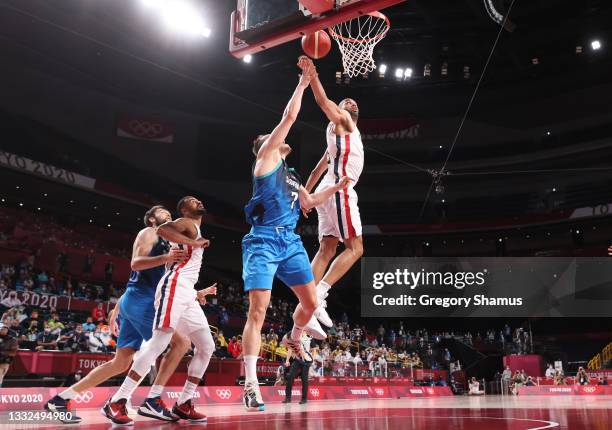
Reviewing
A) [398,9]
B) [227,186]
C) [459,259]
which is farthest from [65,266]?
[459,259]

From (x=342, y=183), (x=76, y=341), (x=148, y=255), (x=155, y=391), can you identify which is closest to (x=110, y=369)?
(x=155, y=391)

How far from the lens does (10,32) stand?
21.9m

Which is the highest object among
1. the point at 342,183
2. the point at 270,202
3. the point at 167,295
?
the point at 342,183

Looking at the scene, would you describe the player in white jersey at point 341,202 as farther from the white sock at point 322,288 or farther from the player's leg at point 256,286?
the player's leg at point 256,286

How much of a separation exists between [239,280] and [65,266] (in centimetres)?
1120

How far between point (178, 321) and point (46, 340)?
8057 mm

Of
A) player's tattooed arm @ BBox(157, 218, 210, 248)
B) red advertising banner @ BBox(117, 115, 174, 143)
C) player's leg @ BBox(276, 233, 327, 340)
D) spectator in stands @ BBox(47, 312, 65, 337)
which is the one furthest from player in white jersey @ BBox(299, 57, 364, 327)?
red advertising banner @ BBox(117, 115, 174, 143)

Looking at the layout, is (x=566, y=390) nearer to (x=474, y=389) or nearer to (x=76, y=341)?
(x=474, y=389)

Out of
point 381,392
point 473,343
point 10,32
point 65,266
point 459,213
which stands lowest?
point 381,392

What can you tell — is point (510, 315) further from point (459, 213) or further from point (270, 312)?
point (270, 312)

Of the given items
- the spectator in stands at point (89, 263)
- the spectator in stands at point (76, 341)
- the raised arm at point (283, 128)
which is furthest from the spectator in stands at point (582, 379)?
the raised arm at point (283, 128)

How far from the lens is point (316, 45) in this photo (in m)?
5.94

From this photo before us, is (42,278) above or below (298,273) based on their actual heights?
above

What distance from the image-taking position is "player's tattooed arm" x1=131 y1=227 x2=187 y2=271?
5480 mm
